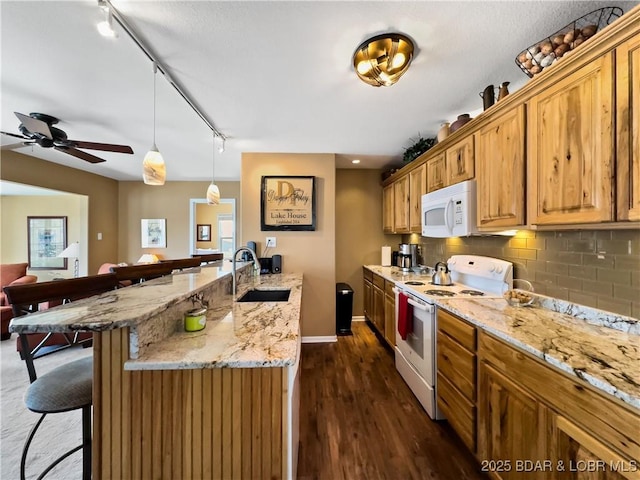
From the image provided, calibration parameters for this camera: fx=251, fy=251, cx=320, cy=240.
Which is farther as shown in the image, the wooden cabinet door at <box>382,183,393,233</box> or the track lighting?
the wooden cabinet door at <box>382,183,393,233</box>

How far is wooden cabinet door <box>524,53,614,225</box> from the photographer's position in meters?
1.10

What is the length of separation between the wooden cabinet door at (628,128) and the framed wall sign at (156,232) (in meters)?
6.19

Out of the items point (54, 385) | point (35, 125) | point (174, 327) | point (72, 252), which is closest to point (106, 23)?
point (174, 327)

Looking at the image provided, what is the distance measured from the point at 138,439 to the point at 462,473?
1.75 metres

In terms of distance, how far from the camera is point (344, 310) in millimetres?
3609

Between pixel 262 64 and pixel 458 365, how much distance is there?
7.63 ft

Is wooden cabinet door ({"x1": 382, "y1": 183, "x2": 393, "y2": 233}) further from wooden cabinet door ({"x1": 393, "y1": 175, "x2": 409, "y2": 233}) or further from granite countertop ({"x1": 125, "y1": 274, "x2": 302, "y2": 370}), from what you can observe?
granite countertop ({"x1": 125, "y1": 274, "x2": 302, "y2": 370})

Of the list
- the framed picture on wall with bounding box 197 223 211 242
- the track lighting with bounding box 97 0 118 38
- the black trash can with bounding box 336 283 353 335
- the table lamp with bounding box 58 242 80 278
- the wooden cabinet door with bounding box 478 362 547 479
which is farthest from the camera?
the framed picture on wall with bounding box 197 223 211 242

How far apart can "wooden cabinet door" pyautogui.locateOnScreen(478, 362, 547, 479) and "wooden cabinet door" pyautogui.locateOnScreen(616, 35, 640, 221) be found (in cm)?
90

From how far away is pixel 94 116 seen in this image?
240 cm

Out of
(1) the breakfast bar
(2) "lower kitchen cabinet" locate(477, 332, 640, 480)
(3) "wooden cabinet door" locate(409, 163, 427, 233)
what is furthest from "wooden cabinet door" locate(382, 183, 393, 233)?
(1) the breakfast bar

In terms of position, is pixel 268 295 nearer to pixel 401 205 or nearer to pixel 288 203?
pixel 288 203

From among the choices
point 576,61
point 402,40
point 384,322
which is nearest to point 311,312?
point 384,322

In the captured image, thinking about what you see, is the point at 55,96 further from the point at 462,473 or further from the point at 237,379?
the point at 462,473
